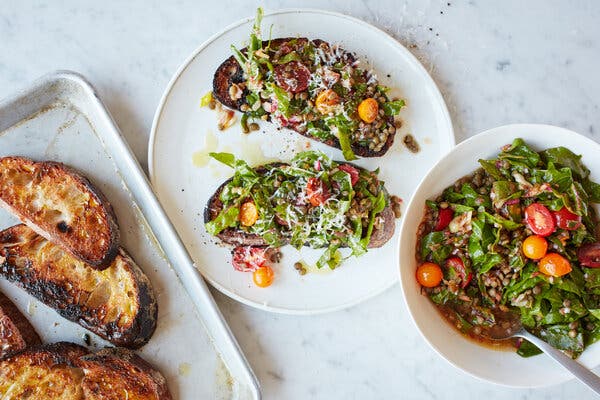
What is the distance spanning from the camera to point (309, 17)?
3.72 metres

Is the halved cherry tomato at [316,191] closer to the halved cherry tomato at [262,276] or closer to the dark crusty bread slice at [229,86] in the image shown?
the dark crusty bread slice at [229,86]

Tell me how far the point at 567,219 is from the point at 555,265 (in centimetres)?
24

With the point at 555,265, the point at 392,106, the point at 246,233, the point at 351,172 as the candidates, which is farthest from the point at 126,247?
the point at 555,265

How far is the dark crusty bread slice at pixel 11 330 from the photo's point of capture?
3.66 metres

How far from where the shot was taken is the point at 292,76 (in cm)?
357

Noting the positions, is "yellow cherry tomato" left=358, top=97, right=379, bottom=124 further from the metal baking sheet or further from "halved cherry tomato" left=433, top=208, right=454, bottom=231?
the metal baking sheet

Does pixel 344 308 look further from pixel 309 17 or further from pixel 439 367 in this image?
pixel 309 17

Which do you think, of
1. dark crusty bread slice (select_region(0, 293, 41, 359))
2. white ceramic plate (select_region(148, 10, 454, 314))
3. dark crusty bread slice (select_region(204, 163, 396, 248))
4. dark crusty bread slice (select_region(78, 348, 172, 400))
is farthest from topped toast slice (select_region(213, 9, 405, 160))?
dark crusty bread slice (select_region(0, 293, 41, 359))

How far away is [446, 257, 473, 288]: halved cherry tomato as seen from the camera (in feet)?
10.9

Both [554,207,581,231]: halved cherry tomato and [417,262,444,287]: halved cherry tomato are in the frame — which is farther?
[417,262,444,287]: halved cherry tomato

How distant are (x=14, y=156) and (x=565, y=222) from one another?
3090mm

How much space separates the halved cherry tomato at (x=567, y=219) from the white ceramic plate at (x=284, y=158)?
80 centimetres

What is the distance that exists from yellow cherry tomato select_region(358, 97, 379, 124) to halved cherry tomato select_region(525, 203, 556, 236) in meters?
0.99

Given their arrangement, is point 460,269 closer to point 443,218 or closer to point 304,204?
point 443,218
